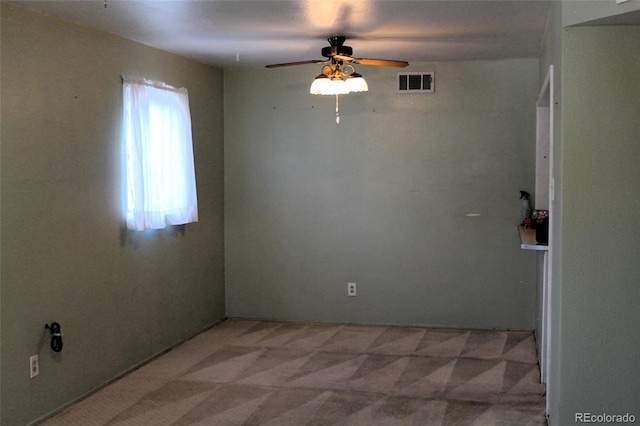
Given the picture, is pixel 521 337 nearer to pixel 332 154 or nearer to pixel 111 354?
pixel 332 154

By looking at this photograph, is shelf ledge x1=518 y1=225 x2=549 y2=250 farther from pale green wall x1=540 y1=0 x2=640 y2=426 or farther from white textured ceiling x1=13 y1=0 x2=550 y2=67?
white textured ceiling x1=13 y1=0 x2=550 y2=67

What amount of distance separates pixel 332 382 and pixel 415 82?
2864 mm

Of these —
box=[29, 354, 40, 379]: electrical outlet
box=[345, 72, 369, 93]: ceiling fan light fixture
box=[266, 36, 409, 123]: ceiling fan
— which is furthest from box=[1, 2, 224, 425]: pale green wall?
box=[345, 72, 369, 93]: ceiling fan light fixture

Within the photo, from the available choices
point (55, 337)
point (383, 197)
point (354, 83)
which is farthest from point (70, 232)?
point (383, 197)

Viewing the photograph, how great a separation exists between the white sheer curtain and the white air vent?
6.26 feet

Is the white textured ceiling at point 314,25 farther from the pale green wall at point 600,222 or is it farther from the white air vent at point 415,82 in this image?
the pale green wall at point 600,222

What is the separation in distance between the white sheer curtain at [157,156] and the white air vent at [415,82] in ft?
6.26

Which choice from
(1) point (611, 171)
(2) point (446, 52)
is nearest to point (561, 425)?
(1) point (611, 171)

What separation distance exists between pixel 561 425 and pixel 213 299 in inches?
152

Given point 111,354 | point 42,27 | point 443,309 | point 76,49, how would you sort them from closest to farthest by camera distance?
point 42,27 < point 76,49 < point 111,354 < point 443,309

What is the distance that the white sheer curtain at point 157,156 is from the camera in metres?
4.93

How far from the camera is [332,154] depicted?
257 inches

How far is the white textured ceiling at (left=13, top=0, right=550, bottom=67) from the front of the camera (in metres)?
3.99

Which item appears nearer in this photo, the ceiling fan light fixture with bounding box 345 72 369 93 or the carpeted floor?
the carpeted floor
